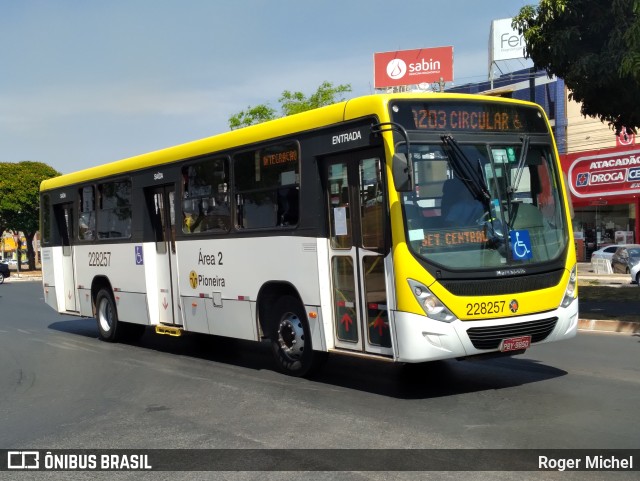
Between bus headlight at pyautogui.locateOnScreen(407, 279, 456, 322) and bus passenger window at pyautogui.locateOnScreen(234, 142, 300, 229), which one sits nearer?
bus headlight at pyautogui.locateOnScreen(407, 279, 456, 322)

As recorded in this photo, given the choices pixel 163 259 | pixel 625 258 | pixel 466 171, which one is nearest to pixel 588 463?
pixel 466 171

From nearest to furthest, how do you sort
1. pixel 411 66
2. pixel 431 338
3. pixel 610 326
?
pixel 431 338, pixel 610 326, pixel 411 66

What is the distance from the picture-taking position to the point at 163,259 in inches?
487

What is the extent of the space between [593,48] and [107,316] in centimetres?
1053

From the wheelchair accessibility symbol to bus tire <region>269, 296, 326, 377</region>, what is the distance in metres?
2.61

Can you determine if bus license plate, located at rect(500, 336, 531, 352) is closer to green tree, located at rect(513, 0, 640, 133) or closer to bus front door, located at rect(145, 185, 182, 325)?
bus front door, located at rect(145, 185, 182, 325)

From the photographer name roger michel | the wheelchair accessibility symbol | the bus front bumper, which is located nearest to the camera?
the photographer name roger michel

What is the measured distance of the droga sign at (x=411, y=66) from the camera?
5241cm

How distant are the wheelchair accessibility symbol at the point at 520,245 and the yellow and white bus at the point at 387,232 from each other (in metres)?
0.01

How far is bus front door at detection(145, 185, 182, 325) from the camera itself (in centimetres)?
1205

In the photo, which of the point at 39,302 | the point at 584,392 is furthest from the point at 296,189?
the point at 39,302

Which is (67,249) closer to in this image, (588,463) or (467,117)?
(467,117)

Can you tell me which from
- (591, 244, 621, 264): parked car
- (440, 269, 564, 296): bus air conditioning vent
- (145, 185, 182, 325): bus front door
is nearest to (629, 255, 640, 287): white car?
(591, 244, 621, 264): parked car

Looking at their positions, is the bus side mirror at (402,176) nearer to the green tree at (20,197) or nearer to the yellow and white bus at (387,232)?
the yellow and white bus at (387,232)
